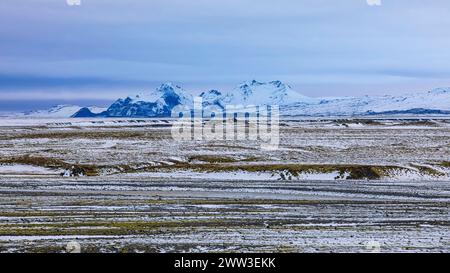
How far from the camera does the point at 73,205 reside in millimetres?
32000

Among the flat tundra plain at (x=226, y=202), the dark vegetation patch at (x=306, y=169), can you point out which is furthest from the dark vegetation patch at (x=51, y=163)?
the dark vegetation patch at (x=306, y=169)

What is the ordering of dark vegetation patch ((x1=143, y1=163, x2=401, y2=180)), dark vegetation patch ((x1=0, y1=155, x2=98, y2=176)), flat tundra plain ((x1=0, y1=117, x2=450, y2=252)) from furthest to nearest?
dark vegetation patch ((x1=0, y1=155, x2=98, y2=176))
dark vegetation patch ((x1=143, y1=163, x2=401, y2=180))
flat tundra plain ((x1=0, y1=117, x2=450, y2=252))

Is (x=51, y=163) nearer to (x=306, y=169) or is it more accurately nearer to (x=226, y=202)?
(x=306, y=169)

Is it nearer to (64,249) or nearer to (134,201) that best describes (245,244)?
(64,249)

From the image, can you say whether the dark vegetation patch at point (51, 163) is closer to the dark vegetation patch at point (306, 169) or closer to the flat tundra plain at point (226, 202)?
the flat tundra plain at point (226, 202)

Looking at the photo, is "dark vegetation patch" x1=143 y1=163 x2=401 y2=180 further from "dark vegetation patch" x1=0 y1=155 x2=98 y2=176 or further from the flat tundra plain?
"dark vegetation patch" x1=0 y1=155 x2=98 y2=176

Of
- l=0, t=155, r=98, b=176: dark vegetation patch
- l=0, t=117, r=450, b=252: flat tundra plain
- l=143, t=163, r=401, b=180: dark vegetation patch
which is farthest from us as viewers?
l=0, t=155, r=98, b=176: dark vegetation patch

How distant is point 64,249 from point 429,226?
1469 centimetres

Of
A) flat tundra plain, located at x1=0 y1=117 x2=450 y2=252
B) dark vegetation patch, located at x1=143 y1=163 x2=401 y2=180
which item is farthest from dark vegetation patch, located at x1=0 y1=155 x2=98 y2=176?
dark vegetation patch, located at x1=143 y1=163 x2=401 y2=180

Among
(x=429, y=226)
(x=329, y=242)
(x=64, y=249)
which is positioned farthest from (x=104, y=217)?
(x=429, y=226)

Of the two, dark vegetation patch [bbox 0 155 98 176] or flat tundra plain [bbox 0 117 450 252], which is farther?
dark vegetation patch [bbox 0 155 98 176]

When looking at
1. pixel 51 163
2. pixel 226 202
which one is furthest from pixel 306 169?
pixel 51 163

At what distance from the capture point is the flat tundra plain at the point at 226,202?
22.5 metres

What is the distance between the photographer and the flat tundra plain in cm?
2252
